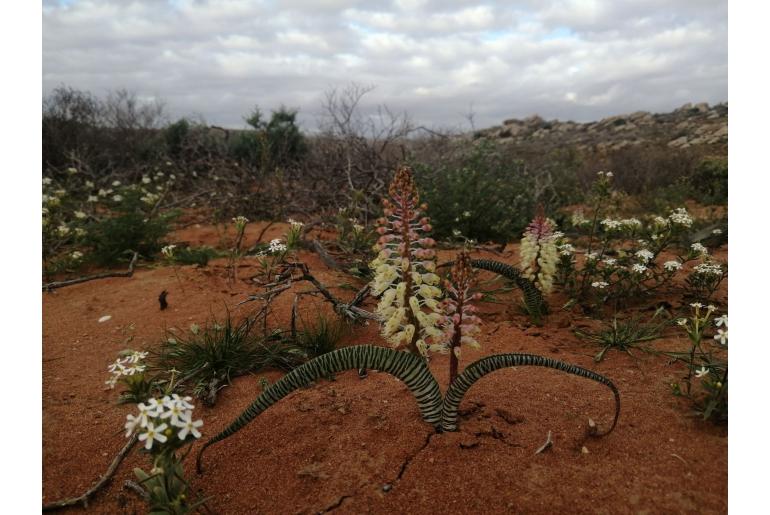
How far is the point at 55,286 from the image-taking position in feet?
14.9

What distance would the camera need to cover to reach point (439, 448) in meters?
2.06

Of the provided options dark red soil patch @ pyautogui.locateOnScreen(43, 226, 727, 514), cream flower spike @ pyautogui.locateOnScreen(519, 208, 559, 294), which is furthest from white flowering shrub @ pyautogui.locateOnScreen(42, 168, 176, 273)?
cream flower spike @ pyautogui.locateOnScreen(519, 208, 559, 294)

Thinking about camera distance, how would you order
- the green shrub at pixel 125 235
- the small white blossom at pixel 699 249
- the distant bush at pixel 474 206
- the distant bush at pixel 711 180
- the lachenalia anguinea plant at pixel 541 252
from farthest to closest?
the distant bush at pixel 711 180
the distant bush at pixel 474 206
the green shrub at pixel 125 235
the lachenalia anguinea plant at pixel 541 252
the small white blossom at pixel 699 249

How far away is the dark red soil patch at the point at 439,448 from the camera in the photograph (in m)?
1.83

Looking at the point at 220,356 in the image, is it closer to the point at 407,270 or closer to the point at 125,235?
the point at 407,270

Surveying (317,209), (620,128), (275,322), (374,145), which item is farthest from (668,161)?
(620,128)

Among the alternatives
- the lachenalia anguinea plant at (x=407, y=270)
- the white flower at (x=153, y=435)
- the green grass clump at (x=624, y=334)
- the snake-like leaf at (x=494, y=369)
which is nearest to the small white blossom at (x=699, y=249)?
the green grass clump at (x=624, y=334)

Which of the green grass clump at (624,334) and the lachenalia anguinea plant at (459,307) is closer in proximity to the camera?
the lachenalia anguinea plant at (459,307)

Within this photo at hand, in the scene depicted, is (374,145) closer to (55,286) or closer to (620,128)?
(55,286)

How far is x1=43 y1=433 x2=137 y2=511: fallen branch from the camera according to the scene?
2.01 meters

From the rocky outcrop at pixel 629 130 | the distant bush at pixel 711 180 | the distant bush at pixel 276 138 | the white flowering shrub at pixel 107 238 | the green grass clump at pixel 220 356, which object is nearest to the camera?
the green grass clump at pixel 220 356

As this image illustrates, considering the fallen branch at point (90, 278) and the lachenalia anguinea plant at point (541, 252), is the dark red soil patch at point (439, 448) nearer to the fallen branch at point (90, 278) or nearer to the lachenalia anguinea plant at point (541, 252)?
the lachenalia anguinea plant at point (541, 252)

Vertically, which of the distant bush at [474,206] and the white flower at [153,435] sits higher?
the distant bush at [474,206]

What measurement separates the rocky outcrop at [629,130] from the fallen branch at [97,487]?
1812 centimetres
